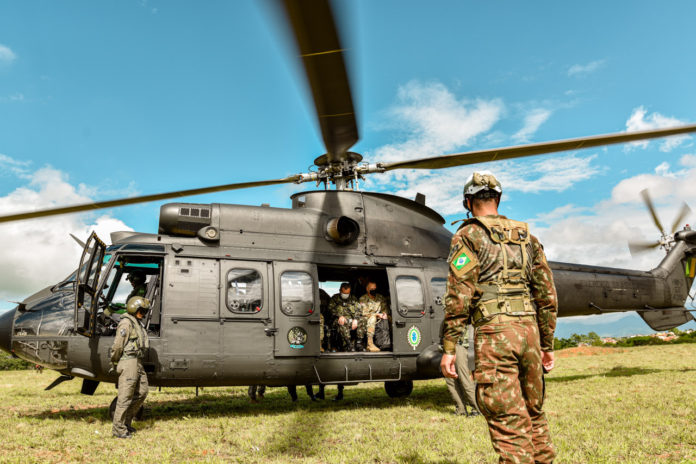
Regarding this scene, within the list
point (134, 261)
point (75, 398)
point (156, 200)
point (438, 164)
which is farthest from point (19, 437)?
point (438, 164)

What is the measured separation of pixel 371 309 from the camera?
26.9ft

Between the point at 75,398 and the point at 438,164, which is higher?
the point at 438,164

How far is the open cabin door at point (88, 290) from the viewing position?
6.12 meters

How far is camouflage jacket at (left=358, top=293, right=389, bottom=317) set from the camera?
26.9 feet

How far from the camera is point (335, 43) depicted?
10.3 feet

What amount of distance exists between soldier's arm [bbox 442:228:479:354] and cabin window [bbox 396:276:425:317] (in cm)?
474

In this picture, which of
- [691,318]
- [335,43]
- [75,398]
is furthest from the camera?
[691,318]

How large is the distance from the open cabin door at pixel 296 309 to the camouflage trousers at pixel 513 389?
172 inches

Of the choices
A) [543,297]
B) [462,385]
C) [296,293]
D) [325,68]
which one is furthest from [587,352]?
[325,68]

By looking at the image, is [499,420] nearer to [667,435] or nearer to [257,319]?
[667,435]

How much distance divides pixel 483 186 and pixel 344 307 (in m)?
5.22

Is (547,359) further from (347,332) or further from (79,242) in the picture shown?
(79,242)

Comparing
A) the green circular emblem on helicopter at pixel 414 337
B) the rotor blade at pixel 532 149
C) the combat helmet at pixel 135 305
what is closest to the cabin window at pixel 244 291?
the combat helmet at pixel 135 305

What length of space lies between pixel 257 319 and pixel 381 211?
2.88 meters
